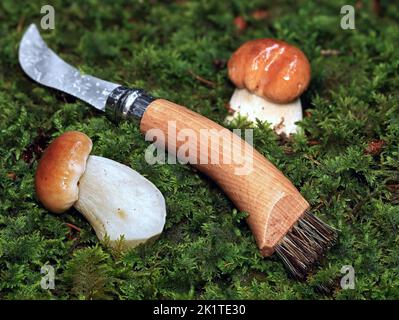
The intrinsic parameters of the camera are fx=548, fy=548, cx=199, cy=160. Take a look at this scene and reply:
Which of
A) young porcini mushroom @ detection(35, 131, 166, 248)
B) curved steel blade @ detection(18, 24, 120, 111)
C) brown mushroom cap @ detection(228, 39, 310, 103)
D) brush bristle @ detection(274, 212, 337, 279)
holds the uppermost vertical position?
brown mushroom cap @ detection(228, 39, 310, 103)

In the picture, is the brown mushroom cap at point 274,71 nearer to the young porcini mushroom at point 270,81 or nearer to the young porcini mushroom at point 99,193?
the young porcini mushroom at point 270,81

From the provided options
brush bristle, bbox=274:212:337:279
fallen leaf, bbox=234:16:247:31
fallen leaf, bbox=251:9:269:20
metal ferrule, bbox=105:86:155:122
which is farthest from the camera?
fallen leaf, bbox=251:9:269:20

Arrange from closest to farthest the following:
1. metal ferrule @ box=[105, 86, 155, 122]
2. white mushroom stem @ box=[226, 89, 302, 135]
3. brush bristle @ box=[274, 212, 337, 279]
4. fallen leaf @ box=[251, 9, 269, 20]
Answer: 1. brush bristle @ box=[274, 212, 337, 279]
2. metal ferrule @ box=[105, 86, 155, 122]
3. white mushroom stem @ box=[226, 89, 302, 135]
4. fallen leaf @ box=[251, 9, 269, 20]

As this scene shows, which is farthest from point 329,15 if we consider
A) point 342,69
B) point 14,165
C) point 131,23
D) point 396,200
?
point 14,165

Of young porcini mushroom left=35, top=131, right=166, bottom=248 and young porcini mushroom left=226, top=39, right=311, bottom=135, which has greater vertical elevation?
young porcini mushroom left=226, top=39, right=311, bottom=135

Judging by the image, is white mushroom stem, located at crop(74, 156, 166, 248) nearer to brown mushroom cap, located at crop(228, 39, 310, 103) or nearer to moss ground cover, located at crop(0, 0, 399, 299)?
moss ground cover, located at crop(0, 0, 399, 299)

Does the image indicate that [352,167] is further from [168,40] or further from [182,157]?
A: [168,40]

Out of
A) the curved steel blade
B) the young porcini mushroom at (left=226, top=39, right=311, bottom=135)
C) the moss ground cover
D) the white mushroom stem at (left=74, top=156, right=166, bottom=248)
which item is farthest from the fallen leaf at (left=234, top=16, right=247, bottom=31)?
the white mushroom stem at (left=74, top=156, right=166, bottom=248)
